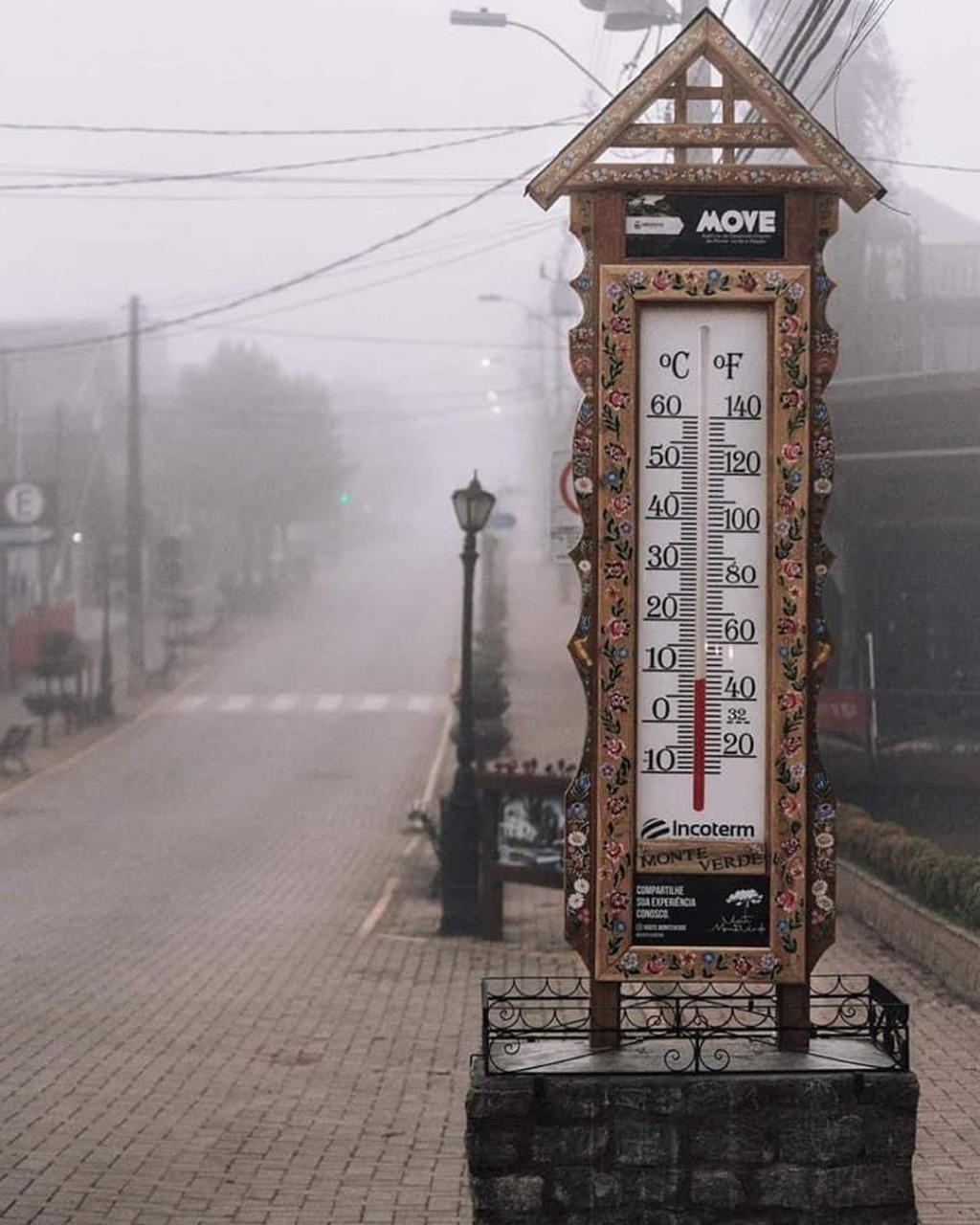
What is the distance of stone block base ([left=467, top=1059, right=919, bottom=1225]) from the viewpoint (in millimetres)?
7020

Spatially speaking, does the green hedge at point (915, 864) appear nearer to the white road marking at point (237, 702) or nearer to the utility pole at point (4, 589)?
the white road marking at point (237, 702)

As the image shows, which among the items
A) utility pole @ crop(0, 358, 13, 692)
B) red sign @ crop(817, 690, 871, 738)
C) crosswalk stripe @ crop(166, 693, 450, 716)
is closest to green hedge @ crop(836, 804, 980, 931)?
red sign @ crop(817, 690, 871, 738)

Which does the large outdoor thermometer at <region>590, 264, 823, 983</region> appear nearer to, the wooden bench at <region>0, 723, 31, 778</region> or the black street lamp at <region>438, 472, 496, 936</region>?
the black street lamp at <region>438, 472, 496, 936</region>

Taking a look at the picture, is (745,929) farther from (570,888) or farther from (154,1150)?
(154,1150)

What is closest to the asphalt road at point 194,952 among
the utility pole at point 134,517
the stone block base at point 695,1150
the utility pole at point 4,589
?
the utility pole at point 134,517

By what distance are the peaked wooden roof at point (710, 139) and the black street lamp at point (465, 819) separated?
1152 centimetres

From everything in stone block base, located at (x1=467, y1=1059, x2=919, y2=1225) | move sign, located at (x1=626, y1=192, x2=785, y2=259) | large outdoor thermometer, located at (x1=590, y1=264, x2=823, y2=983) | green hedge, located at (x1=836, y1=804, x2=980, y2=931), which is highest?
move sign, located at (x1=626, y1=192, x2=785, y2=259)

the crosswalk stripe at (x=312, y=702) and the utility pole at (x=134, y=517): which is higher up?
the utility pole at (x=134, y=517)

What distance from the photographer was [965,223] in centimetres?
3050

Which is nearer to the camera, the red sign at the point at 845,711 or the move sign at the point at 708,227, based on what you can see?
the move sign at the point at 708,227

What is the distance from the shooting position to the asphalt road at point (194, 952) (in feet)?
32.4

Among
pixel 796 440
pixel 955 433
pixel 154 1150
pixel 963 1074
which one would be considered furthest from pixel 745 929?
pixel 955 433

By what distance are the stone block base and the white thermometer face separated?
0.98 metres

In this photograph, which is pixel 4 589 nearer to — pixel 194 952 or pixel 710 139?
pixel 194 952
